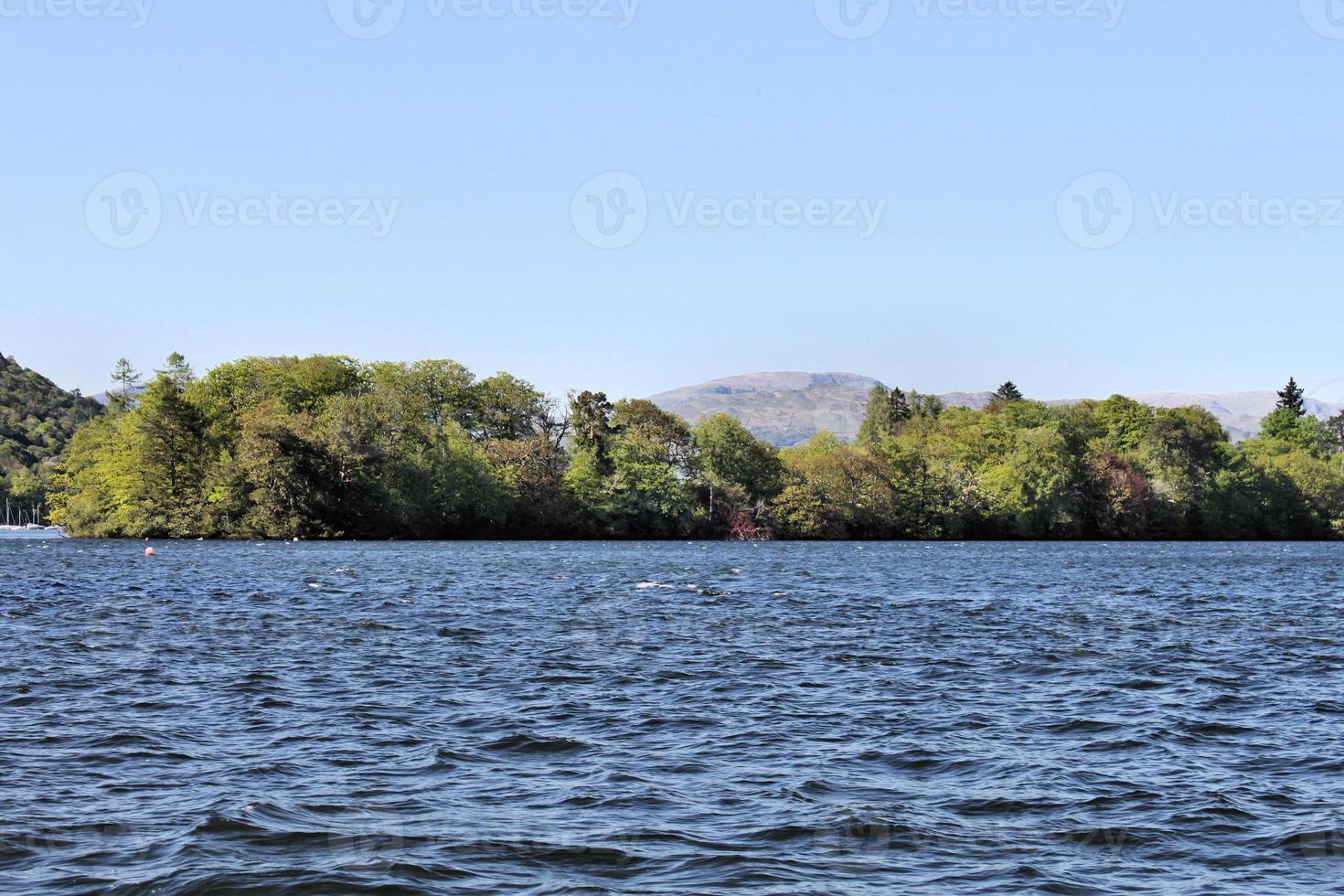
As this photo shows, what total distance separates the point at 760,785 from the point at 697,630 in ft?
61.5

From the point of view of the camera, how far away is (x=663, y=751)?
18484 millimetres

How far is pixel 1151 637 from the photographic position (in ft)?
114

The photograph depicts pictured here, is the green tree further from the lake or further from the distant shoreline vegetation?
the lake

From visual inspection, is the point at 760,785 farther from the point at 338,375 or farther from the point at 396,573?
the point at 338,375

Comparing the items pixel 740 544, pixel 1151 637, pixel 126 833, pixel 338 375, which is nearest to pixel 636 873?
pixel 126 833

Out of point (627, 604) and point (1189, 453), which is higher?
point (1189, 453)

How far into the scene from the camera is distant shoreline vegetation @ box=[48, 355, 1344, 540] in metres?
115

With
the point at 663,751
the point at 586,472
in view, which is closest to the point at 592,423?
the point at 586,472

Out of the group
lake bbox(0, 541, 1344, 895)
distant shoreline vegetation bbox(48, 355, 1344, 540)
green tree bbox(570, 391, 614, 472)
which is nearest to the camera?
lake bbox(0, 541, 1344, 895)

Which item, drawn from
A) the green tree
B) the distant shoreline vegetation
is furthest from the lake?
the green tree

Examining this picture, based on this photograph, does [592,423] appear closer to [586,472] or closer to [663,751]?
[586,472]

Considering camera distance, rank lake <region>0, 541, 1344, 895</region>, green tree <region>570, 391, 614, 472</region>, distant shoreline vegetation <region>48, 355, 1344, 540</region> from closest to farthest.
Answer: lake <region>0, 541, 1344, 895</region> → distant shoreline vegetation <region>48, 355, 1344, 540</region> → green tree <region>570, 391, 614, 472</region>

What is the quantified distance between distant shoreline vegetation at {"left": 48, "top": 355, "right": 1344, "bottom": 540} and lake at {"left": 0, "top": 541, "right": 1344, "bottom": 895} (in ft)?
246

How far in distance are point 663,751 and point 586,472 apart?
110854mm
